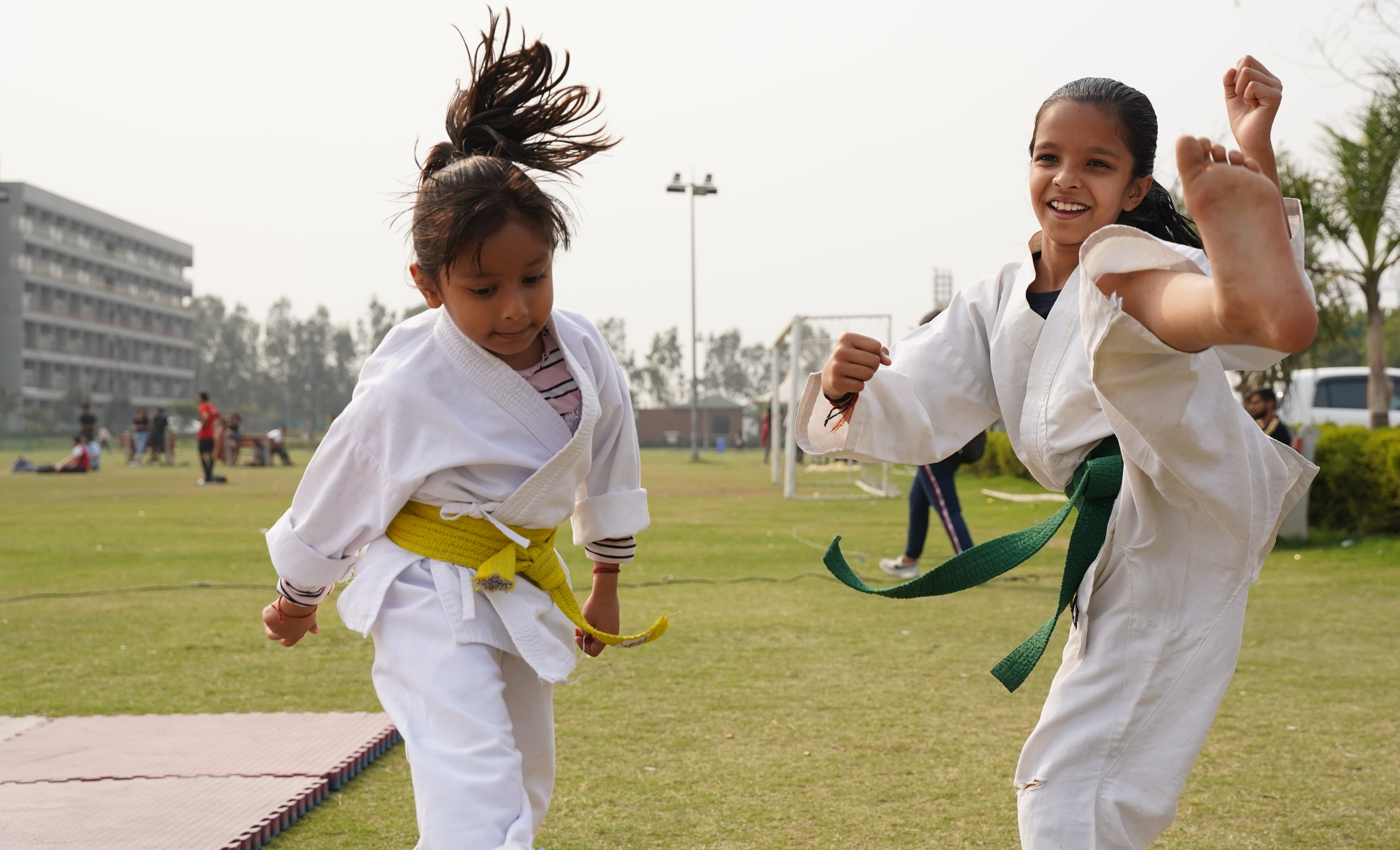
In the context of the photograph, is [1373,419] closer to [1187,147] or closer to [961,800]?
[961,800]

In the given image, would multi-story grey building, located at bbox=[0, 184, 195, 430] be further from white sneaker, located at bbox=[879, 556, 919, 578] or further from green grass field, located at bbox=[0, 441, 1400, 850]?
white sneaker, located at bbox=[879, 556, 919, 578]

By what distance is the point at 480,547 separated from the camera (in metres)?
2.32

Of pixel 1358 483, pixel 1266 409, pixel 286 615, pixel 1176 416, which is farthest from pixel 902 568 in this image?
pixel 1176 416

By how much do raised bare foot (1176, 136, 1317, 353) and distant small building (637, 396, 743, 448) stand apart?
7889 centimetres

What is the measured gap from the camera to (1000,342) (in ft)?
7.83

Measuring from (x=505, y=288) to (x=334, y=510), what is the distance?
1.83 feet

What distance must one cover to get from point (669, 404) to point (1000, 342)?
102489 mm

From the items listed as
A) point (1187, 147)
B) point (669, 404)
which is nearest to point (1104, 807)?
point (1187, 147)

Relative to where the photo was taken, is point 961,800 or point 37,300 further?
point 37,300

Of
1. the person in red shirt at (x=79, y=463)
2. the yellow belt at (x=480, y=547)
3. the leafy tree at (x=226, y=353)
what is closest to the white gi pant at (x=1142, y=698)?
the yellow belt at (x=480, y=547)

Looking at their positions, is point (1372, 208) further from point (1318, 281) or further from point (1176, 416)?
point (1176, 416)

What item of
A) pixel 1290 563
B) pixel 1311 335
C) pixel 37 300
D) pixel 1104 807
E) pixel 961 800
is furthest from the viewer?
Answer: pixel 37 300

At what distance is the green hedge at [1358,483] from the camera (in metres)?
9.85

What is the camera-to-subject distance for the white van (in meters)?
17.4
